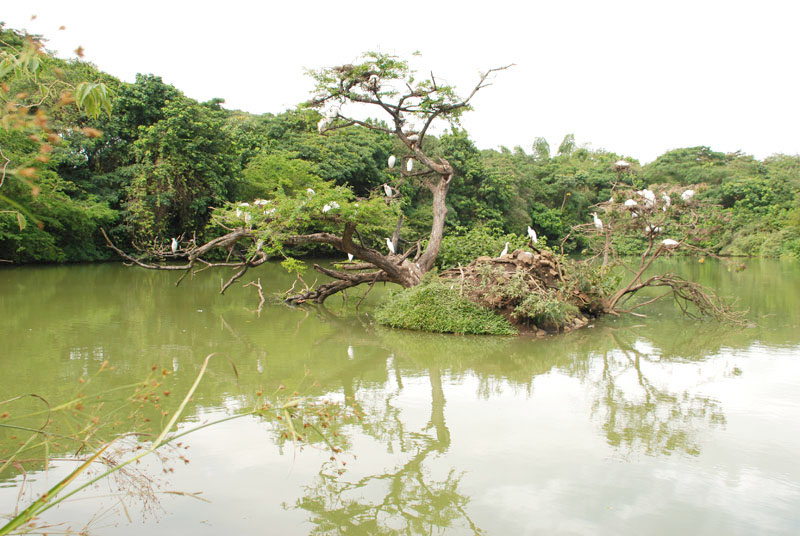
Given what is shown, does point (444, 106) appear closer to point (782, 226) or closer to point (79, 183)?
point (79, 183)

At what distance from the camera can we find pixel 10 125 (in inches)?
80.9

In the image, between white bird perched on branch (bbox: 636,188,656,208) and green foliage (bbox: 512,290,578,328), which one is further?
white bird perched on branch (bbox: 636,188,656,208)

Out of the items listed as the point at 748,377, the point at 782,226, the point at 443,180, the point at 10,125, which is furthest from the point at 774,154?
the point at 10,125

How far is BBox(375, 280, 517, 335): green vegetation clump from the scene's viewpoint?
864cm

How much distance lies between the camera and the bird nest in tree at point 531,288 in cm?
852

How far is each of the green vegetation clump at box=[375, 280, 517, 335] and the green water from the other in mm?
263

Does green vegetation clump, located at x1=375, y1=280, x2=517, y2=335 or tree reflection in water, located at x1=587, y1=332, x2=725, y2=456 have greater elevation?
green vegetation clump, located at x1=375, y1=280, x2=517, y2=335

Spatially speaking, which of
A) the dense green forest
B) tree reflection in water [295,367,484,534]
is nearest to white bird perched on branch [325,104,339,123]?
the dense green forest

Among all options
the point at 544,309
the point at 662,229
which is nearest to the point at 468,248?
the point at 544,309

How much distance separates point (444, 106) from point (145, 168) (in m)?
11.0

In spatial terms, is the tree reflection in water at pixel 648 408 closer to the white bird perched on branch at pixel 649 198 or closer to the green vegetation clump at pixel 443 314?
the green vegetation clump at pixel 443 314

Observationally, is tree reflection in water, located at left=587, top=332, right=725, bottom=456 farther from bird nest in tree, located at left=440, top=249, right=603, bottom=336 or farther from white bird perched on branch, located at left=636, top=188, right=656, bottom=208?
white bird perched on branch, located at left=636, top=188, right=656, bottom=208

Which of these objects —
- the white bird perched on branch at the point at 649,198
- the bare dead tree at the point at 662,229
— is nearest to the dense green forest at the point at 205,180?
the bare dead tree at the point at 662,229

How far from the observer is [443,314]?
8.77 metres
